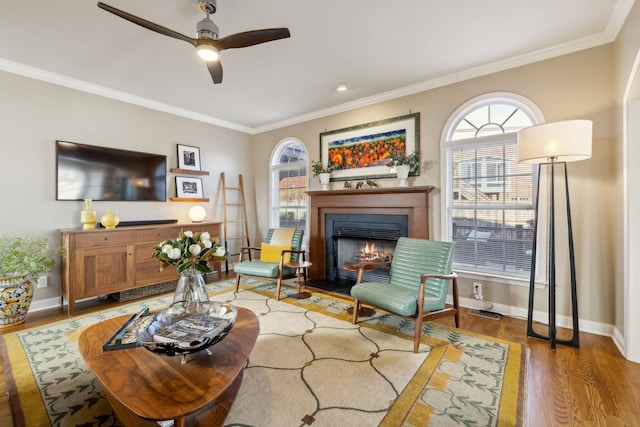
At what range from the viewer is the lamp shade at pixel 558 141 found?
225 cm

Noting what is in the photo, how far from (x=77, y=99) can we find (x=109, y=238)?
1.80 m

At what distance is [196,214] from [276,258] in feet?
5.14

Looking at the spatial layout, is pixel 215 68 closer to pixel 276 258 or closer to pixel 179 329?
pixel 179 329

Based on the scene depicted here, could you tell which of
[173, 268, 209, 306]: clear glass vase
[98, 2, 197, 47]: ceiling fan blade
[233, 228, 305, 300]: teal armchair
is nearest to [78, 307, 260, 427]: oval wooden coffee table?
[173, 268, 209, 306]: clear glass vase

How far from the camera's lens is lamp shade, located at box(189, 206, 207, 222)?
15.2ft

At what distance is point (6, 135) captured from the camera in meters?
3.15

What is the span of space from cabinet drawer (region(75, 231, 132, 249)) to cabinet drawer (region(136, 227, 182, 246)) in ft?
0.41

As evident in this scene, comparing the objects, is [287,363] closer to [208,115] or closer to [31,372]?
[31,372]

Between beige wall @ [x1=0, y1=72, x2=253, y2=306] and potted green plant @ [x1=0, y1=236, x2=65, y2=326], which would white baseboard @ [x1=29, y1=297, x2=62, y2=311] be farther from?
potted green plant @ [x1=0, y1=236, x2=65, y2=326]

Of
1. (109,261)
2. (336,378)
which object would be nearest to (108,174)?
(109,261)

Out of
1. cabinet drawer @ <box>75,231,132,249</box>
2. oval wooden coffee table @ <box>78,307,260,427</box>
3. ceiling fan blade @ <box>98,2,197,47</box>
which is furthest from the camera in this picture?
cabinet drawer @ <box>75,231,132,249</box>

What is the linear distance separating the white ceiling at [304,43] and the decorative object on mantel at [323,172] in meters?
1.04

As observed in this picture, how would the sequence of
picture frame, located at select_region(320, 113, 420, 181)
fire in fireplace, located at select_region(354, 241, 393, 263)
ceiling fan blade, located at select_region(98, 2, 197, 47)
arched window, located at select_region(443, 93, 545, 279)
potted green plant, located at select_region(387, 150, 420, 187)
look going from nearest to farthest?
ceiling fan blade, located at select_region(98, 2, 197, 47), arched window, located at select_region(443, 93, 545, 279), potted green plant, located at select_region(387, 150, 420, 187), picture frame, located at select_region(320, 113, 420, 181), fire in fireplace, located at select_region(354, 241, 393, 263)

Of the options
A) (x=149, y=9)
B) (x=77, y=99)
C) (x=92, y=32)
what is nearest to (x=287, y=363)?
(x=149, y=9)
